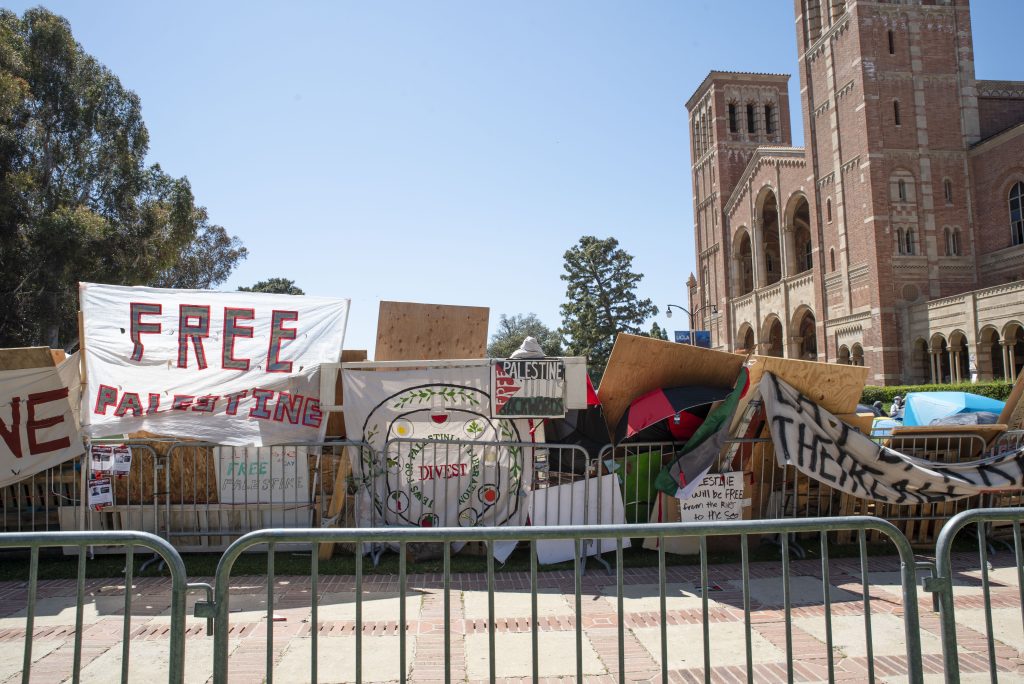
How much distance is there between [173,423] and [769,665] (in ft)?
18.6

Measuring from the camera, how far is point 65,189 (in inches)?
1200

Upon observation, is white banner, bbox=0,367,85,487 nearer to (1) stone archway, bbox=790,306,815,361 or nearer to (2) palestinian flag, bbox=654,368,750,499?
(2) palestinian flag, bbox=654,368,750,499

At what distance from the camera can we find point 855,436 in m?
6.72

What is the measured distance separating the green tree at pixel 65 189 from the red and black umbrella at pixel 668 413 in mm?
26718

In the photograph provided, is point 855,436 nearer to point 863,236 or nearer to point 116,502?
point 116,502

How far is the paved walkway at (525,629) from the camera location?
415 cm

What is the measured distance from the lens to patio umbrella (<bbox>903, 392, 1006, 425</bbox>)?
39.7ft

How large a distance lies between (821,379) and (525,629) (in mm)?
4134

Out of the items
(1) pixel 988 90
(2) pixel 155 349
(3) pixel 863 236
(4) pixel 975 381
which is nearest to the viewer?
(2) pixel 155 349

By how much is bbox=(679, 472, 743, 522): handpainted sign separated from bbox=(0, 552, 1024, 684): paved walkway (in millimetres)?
544

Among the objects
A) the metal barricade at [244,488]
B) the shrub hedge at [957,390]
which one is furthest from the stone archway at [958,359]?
the metal barricade at [244,488]

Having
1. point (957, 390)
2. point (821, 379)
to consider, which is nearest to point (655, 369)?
point (821, 379)

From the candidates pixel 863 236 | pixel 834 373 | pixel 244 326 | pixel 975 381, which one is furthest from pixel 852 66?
pixel 244 326

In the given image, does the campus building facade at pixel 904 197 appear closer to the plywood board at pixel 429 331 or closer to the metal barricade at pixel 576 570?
the plywood board at pixel 429 331
